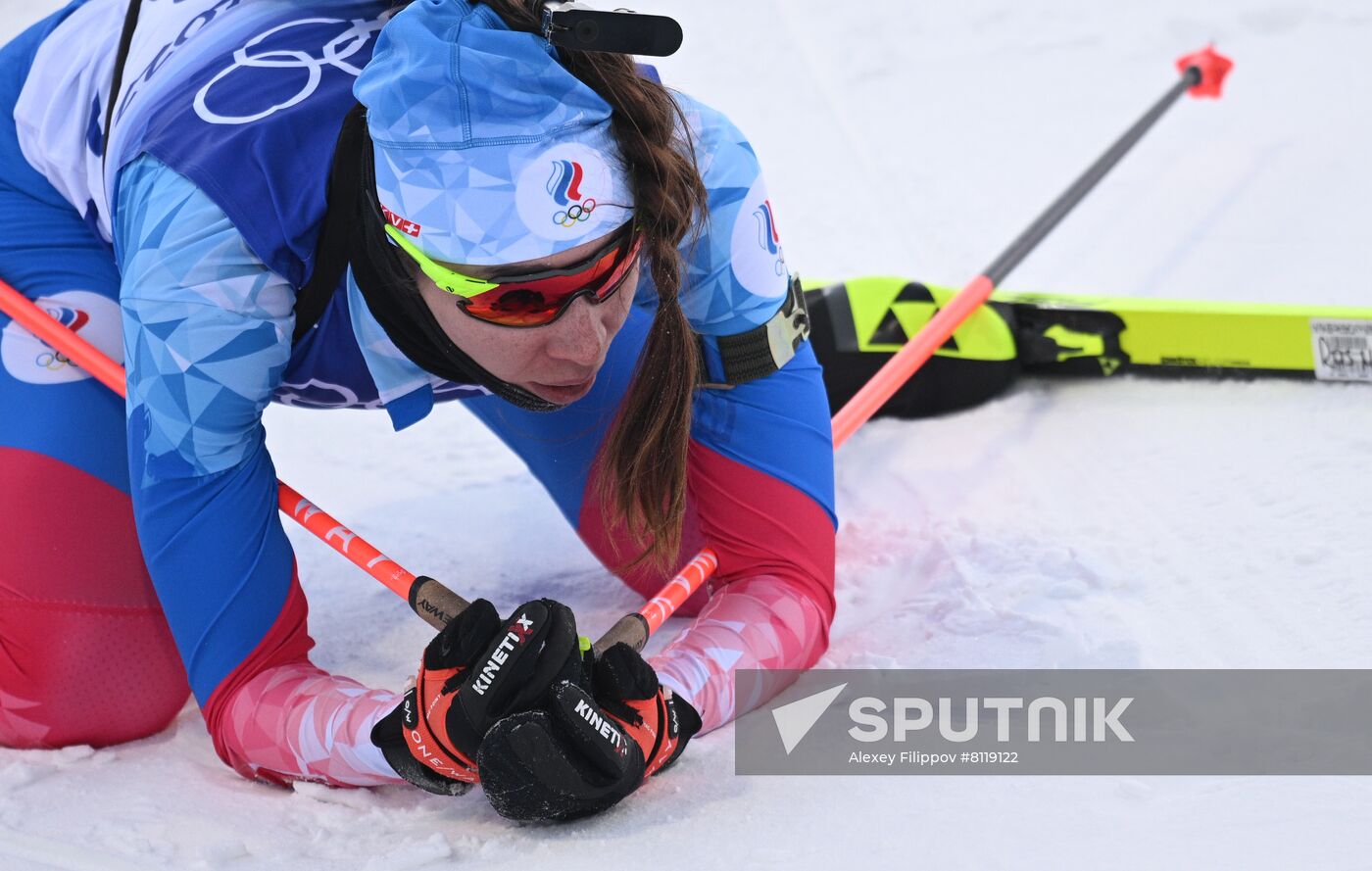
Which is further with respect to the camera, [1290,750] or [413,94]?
[1290,750]

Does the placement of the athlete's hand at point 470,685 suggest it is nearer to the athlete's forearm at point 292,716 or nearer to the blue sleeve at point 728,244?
the athlete's forearm at point 292,716

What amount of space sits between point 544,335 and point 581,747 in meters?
0.41

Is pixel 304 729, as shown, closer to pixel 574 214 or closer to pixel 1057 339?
pixel 574 214

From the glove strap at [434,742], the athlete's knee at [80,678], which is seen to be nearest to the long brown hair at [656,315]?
the glove strap at [434,742]

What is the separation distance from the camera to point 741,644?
1766mm

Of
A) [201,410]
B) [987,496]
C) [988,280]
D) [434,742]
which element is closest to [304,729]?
[434,742]

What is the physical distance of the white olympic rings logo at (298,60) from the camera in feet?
5.40

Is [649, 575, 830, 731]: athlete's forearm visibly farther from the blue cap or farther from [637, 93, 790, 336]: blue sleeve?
the blue cap

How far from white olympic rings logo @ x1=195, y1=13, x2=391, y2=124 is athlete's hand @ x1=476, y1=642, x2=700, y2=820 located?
2.34 feet

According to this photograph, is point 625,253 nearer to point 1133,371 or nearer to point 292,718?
point 292,718

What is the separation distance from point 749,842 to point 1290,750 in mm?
586

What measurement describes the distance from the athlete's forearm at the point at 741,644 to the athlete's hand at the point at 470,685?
25cm

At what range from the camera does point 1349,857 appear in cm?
132

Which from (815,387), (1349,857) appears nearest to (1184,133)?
(815,387)
